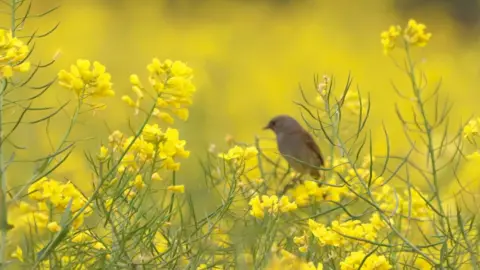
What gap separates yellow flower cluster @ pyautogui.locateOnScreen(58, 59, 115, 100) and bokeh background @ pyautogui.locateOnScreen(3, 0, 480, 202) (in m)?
2.63

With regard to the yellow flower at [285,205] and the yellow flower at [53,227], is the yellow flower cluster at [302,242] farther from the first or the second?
the yellow flower at [53,227]

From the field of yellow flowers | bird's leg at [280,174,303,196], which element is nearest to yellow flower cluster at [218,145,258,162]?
the field of yellow flowers

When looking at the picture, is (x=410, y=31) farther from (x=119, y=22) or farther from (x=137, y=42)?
(x=119, y=22)

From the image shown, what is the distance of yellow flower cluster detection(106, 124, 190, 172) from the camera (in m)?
2.01

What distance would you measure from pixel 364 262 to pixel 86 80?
0.55m

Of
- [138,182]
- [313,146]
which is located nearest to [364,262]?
[138,182]

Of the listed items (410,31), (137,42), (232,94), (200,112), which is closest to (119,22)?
(137,42)

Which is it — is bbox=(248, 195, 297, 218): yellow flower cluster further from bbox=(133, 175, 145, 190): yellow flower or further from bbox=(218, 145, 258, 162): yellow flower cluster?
bbox=(133, 175, 145, 190): yellow flower

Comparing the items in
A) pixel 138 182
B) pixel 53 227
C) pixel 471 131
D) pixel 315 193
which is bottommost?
pixel 53 227

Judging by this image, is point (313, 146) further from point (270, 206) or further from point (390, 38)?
point (270, 206)

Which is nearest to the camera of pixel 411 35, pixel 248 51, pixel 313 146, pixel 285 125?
pixel 411 35

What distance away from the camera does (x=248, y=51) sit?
10109mm

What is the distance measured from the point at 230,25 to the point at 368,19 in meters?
1.51

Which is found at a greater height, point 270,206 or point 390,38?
point 390,38
